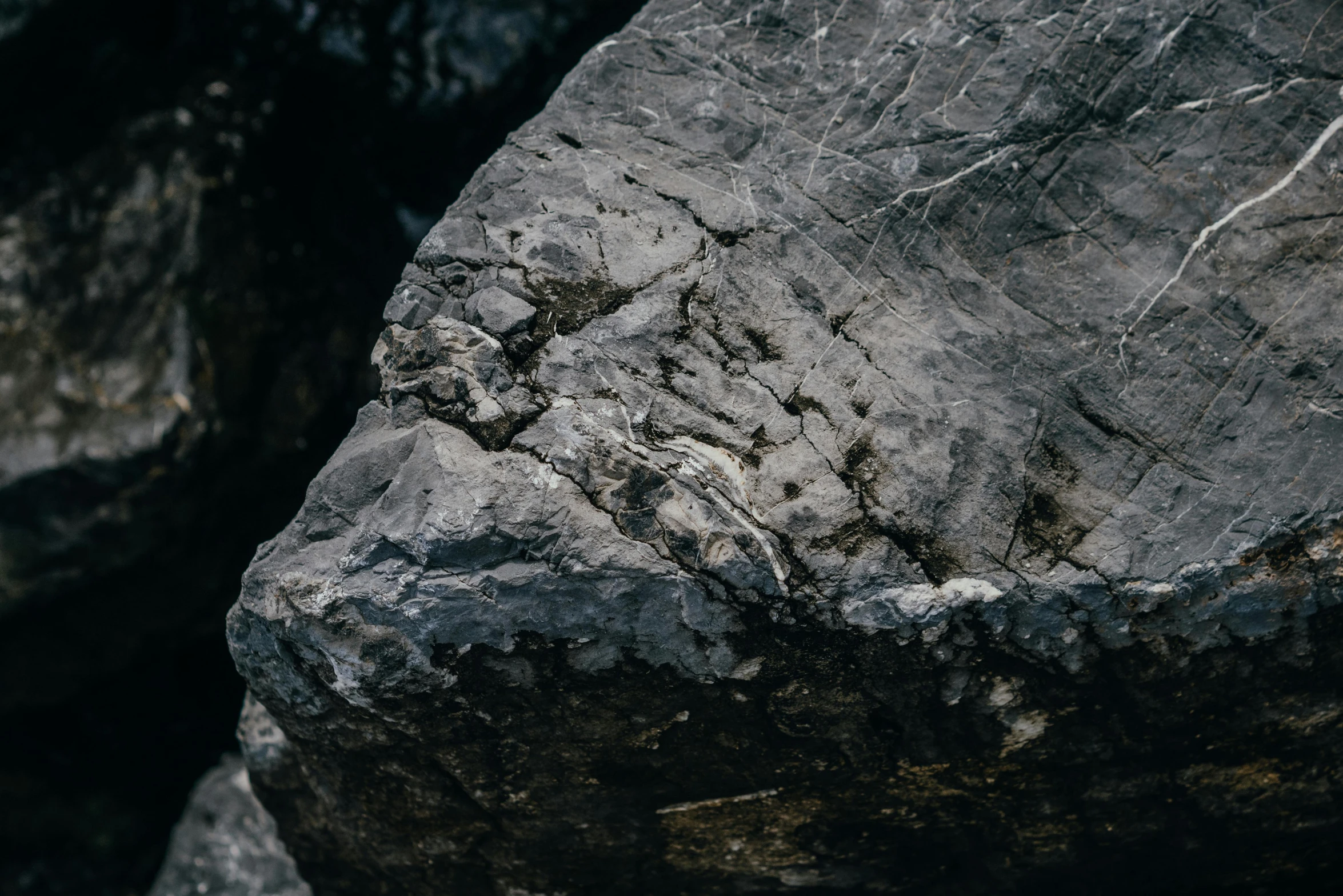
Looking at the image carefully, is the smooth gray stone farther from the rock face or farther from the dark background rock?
the dark background rock

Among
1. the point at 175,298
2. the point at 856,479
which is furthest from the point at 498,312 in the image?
the point at 175,298

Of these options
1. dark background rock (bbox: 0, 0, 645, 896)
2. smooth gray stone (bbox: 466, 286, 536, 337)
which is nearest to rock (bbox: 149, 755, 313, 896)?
dark background rock (bbox: 0, 0, 645, 896)

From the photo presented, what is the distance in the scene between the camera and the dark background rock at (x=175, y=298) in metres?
2.65

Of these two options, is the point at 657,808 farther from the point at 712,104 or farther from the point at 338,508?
the point at 712,104

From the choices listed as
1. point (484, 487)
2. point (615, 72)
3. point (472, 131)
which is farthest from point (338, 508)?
point (472, 131)

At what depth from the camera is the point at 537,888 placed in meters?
2.07

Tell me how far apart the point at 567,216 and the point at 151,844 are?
106 inches

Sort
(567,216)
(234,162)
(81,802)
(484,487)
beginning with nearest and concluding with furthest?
(484,487) < (567,216) < (234,162) < (81,802)

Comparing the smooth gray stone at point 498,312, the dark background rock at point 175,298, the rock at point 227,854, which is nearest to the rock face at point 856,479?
the smooth gray stone at point 498,312

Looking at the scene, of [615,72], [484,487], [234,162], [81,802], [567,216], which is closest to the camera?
[484,487]

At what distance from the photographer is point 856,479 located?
168cm

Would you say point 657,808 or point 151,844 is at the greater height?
point 657,808

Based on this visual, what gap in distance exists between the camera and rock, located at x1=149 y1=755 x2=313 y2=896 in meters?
2.58

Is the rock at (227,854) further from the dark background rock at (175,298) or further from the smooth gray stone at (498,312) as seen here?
the smooth gray stone at (498,312)
